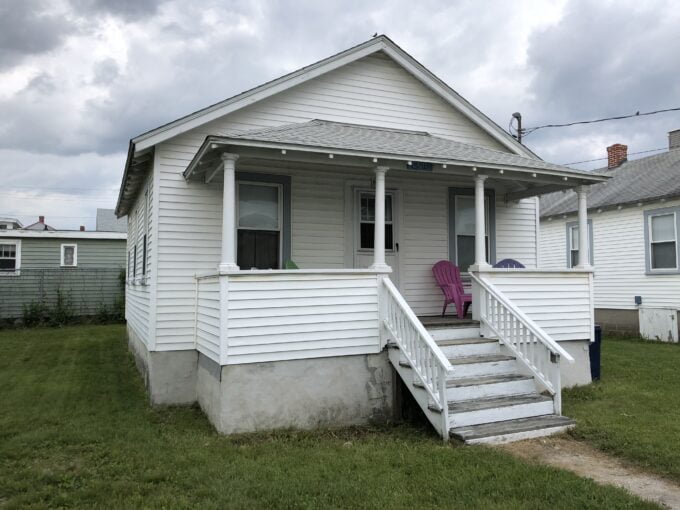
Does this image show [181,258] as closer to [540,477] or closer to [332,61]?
[332,61]

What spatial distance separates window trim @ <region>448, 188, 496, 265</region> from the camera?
943cm

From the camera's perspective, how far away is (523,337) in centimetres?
695

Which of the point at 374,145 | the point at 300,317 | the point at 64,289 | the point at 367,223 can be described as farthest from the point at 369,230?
the point at 64,289

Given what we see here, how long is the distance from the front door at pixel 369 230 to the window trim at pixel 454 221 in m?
1.06

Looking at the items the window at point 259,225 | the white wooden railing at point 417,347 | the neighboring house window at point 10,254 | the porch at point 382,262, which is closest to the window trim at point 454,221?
the porch at point 382,262

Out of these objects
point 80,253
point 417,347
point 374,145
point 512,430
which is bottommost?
point 512,430

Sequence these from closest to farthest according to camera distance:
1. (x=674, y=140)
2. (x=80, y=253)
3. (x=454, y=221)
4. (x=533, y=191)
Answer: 1. (x=533, y=191)
2. (x=454, y=221)
3. (x=674, y=140)
4. (x=80, y=253)

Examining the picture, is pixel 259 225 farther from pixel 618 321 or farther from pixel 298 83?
pixel 618 321

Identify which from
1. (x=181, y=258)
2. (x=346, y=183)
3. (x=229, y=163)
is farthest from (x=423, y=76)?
(x=181, y=258)

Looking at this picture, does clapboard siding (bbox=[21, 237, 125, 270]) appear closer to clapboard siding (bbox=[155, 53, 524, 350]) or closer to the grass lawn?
clapboard siding (bbox=[155, 53, 524, 350])

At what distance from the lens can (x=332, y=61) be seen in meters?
8.84

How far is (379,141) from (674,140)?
15032mm

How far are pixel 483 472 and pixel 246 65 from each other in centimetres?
1235

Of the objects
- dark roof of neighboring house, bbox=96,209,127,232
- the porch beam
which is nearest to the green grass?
the porch beam
